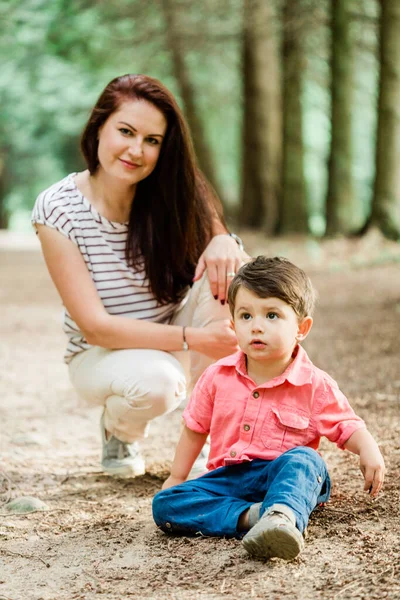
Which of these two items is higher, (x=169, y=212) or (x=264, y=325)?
(x=169, y=212)

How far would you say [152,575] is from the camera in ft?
7.34

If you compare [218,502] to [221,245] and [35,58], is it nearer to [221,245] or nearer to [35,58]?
[221,245]

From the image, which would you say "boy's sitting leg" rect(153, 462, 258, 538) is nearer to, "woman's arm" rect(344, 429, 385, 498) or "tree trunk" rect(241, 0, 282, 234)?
"woman's arm" rect(344, 429, 385, 498)

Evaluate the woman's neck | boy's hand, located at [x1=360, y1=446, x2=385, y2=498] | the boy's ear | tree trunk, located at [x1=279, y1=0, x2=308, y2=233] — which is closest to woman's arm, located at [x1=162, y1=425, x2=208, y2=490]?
the boy's ear

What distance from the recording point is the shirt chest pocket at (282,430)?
2531 millimetres

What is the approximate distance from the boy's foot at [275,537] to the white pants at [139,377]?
965 mm

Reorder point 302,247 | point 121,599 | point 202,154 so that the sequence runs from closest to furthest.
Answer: point 121,599
point 302,247
point 202,154

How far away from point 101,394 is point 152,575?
1088 mm

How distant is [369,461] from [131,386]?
1.04m

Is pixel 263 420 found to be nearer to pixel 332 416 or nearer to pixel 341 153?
pixel 332 416

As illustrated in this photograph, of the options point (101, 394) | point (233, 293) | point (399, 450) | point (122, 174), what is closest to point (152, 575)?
point (233, 293)

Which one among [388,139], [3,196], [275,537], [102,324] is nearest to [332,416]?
[275,537]

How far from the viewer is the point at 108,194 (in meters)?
3.38

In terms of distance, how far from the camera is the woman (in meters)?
3.14
